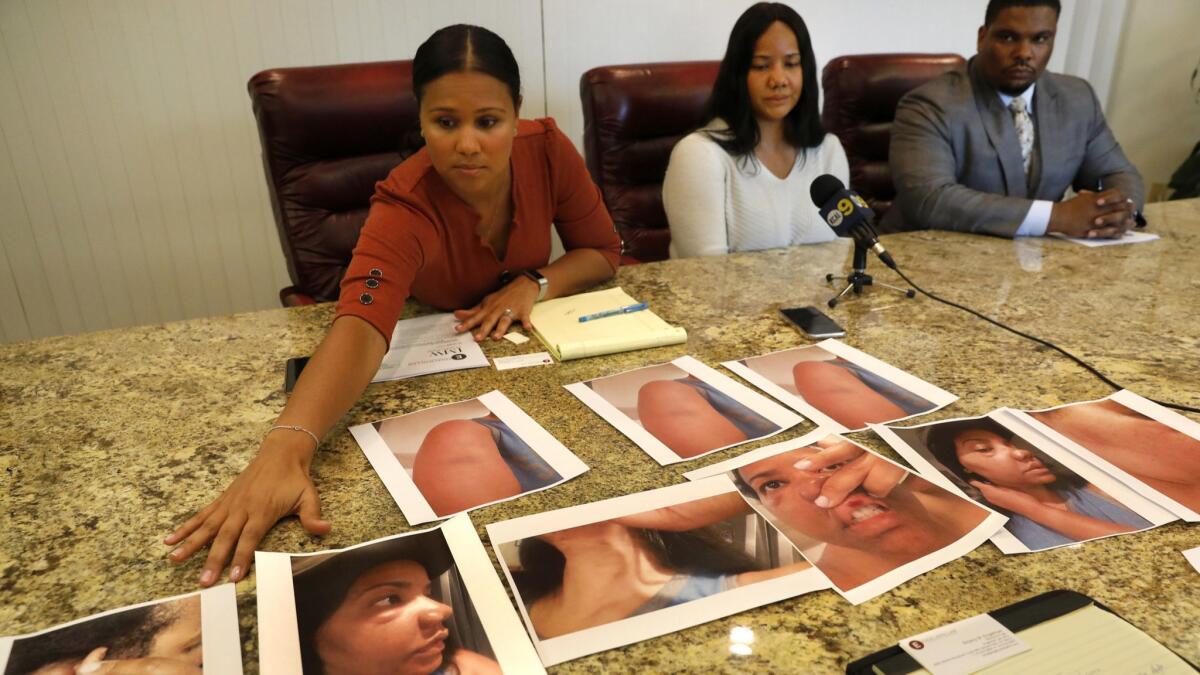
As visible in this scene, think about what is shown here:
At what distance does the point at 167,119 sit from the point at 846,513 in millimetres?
2360

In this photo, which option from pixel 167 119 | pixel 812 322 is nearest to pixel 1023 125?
pixel 812 322

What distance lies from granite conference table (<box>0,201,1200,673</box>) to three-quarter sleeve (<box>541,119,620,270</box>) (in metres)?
0.11

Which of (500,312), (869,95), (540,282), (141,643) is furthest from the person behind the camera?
(869,95)

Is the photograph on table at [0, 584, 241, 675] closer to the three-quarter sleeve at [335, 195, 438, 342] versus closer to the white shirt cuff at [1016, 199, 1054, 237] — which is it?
the three-quarter sleeve at [335, 195, 438, 342]

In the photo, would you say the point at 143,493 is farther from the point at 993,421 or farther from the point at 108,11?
the point at 108,11

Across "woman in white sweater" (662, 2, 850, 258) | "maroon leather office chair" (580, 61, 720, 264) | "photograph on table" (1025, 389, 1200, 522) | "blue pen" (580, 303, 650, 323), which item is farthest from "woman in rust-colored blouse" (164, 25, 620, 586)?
"photograph on table" (1025, 389, 1200, 522)

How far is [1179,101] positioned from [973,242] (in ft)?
7.77

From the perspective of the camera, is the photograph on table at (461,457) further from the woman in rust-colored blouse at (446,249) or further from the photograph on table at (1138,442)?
the photograph on table at (1138,442)

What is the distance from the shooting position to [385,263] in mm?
1242

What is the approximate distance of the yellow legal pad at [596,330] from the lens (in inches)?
49.3

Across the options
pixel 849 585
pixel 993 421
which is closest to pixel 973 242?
pixel 993 421

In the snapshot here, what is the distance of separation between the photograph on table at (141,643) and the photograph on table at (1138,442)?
94 cm

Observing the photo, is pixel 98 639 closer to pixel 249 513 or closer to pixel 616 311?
pixel 249 513

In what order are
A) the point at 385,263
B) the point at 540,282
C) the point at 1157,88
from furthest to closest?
1. the point at 1157,88
2. the point at 540,282
3. the point at 385,263
